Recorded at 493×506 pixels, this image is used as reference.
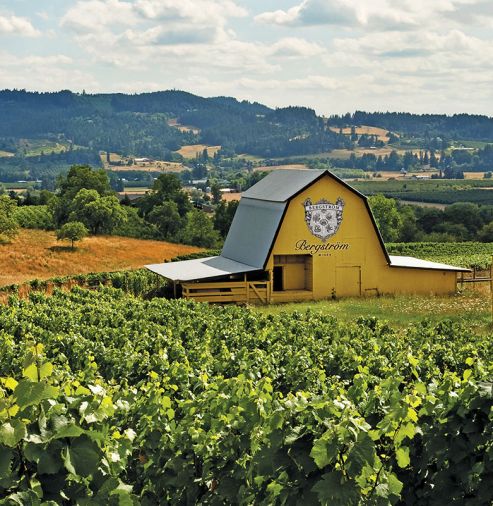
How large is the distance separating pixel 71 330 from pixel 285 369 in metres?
8.12

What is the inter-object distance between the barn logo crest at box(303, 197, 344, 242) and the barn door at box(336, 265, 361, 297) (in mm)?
1749

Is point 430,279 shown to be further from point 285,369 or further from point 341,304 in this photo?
point 285,369

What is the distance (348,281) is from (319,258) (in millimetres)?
1764

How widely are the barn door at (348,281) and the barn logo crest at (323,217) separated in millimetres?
1749

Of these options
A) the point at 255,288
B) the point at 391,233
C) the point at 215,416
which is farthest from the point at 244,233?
the point at 391,233

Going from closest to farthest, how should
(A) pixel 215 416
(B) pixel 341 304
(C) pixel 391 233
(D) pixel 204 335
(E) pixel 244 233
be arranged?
1. (A) pixel 215 416
2. (D) pixel 204 335
3. (B) pixel 341 304
4. (E) pixel 244 233
5. (C) pixel 391 233

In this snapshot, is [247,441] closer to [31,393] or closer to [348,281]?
[31,393]

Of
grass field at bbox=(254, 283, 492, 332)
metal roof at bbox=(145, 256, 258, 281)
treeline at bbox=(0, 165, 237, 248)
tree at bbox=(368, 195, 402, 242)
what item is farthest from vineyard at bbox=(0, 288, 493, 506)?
tree at bbox=(368, 195, 402, 242)

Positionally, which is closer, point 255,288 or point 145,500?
point 145,500

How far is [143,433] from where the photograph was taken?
10961 mm

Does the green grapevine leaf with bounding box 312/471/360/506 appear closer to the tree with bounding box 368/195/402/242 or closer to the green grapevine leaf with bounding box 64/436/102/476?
the green grapevine leaf with bounding box 64/436/102/476

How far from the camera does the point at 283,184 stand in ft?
140

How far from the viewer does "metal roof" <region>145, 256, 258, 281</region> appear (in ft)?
127

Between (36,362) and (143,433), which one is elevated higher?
(36,362)
